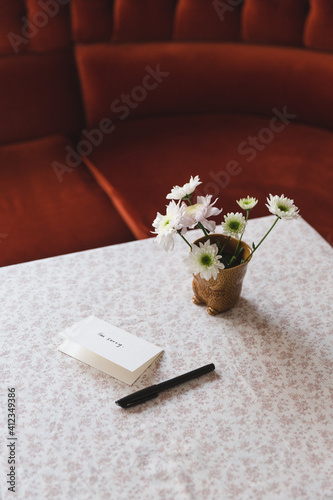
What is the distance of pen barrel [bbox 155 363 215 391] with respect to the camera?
805mm

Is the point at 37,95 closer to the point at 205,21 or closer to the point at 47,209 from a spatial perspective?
the point at 47,209

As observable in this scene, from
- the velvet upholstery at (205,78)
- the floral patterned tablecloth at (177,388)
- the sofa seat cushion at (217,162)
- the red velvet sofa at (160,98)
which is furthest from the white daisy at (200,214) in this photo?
the velvet upholstery at (205,78)

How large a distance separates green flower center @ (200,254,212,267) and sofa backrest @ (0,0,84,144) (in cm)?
123

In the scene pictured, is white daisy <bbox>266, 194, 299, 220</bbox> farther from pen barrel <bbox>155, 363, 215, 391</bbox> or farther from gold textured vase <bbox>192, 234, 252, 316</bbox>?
pen barrel <bbox>155, 363, 215, 391</bbox>

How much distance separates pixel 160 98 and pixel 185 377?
4.45 feet

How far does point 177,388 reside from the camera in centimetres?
82

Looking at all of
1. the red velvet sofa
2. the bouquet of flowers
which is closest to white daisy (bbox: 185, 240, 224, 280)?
the bouquet of flowers

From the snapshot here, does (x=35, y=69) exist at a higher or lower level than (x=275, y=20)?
lower

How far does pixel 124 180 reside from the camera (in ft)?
5.44

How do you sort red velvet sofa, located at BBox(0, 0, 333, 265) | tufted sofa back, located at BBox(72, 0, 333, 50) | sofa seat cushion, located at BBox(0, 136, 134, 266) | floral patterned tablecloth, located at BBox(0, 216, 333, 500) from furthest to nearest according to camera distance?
tufted sofa back, located at BBox(72, 0, 333, 50)
red velvet sofa, located at BBox(0, 0, 333, 265)
sofa seat cushion, located at BBox(0, 136, 134, 266)
floral patterned tablecloth, located at BBox(0, 216, 333, 500)

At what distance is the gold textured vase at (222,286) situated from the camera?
2.93 ft

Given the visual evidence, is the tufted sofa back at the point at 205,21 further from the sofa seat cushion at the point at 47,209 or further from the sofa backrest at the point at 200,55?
the sofa seat cushion at the point at 47,209

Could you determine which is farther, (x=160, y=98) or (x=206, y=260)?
(x=160, y=98)

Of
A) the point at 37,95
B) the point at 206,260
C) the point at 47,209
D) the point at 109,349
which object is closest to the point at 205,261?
the point at 206,260
